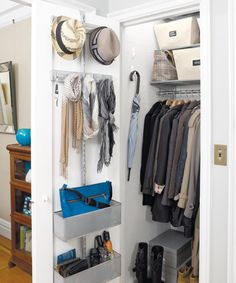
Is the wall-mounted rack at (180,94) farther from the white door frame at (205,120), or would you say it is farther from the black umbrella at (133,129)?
the white door frame at (205,120)

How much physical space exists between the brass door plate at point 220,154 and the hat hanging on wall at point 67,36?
960 mm

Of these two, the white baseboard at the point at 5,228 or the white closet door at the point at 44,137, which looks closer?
the white closet door at the point at 44,137

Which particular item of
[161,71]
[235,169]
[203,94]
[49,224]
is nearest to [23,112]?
[161,71]

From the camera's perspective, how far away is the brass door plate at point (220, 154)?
1622 mm

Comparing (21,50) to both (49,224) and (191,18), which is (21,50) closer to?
(191,18)

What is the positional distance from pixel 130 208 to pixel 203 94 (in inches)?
48.1

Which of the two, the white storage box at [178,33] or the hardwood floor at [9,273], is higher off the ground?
the white storage box at [178,33]

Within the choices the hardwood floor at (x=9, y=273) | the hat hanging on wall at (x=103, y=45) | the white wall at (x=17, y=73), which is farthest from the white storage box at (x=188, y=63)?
the hardwood floor at (x=9, y=273)

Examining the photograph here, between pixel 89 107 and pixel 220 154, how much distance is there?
2.60 ft

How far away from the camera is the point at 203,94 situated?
1.67 metres

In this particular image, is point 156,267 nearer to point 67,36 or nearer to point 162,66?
point 162,66

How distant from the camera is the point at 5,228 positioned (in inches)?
131

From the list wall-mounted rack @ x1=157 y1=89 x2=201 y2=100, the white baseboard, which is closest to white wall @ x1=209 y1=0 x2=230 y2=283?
wall-mounted rack @ x1=157 y1=89 x2=201 y2=100

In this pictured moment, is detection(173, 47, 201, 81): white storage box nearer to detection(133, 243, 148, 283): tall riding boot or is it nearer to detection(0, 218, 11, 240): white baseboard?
detection(133, 243, 148, 283): tall riding boot
